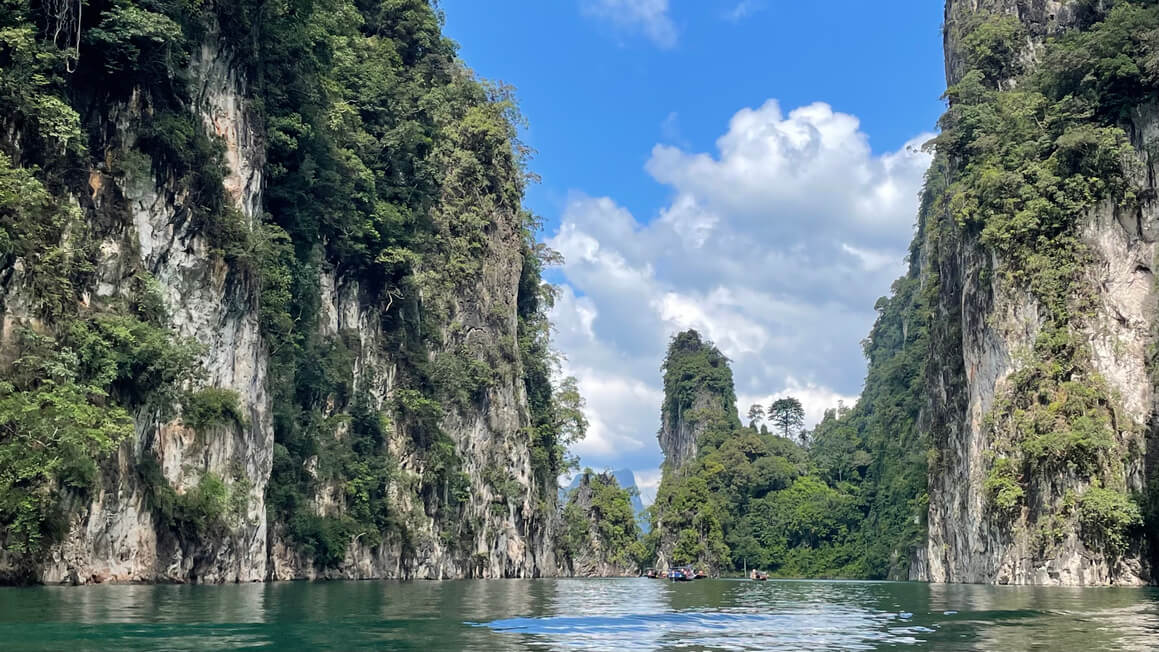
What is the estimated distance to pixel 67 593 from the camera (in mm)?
23203

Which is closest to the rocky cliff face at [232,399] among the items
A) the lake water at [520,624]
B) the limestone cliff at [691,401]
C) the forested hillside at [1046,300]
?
the lake water at [520,624]

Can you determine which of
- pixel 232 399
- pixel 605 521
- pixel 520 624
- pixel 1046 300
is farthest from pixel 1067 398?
pixel 605 521

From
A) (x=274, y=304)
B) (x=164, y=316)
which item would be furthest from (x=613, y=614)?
(x=274, y=304)

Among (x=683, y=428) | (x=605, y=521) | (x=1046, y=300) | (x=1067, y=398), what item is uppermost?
(x=683, y=428)

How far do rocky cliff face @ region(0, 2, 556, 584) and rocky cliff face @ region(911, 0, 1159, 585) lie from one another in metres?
27.8

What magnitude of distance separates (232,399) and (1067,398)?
31.7 meters

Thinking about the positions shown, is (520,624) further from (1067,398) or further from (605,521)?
(605,521)

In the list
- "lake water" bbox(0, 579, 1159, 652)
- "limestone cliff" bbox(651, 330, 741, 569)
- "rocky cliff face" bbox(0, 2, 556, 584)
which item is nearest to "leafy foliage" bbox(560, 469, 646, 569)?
"limestone cliff" bbox(651, 330, 741, 569)

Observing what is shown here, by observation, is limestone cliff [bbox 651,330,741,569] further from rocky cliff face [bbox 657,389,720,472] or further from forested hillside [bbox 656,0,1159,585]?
forested hillside [bbox 656,0,1159,585]

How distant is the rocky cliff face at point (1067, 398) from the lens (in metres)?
39.3

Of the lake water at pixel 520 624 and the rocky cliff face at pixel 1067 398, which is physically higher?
the rocky cliff face at pixel 1067 398

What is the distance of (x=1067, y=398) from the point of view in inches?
1626

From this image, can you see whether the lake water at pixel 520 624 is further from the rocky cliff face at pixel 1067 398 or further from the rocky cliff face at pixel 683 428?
the rocky cliff face at pixel 683 428

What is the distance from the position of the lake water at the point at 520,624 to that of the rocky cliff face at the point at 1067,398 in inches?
509
